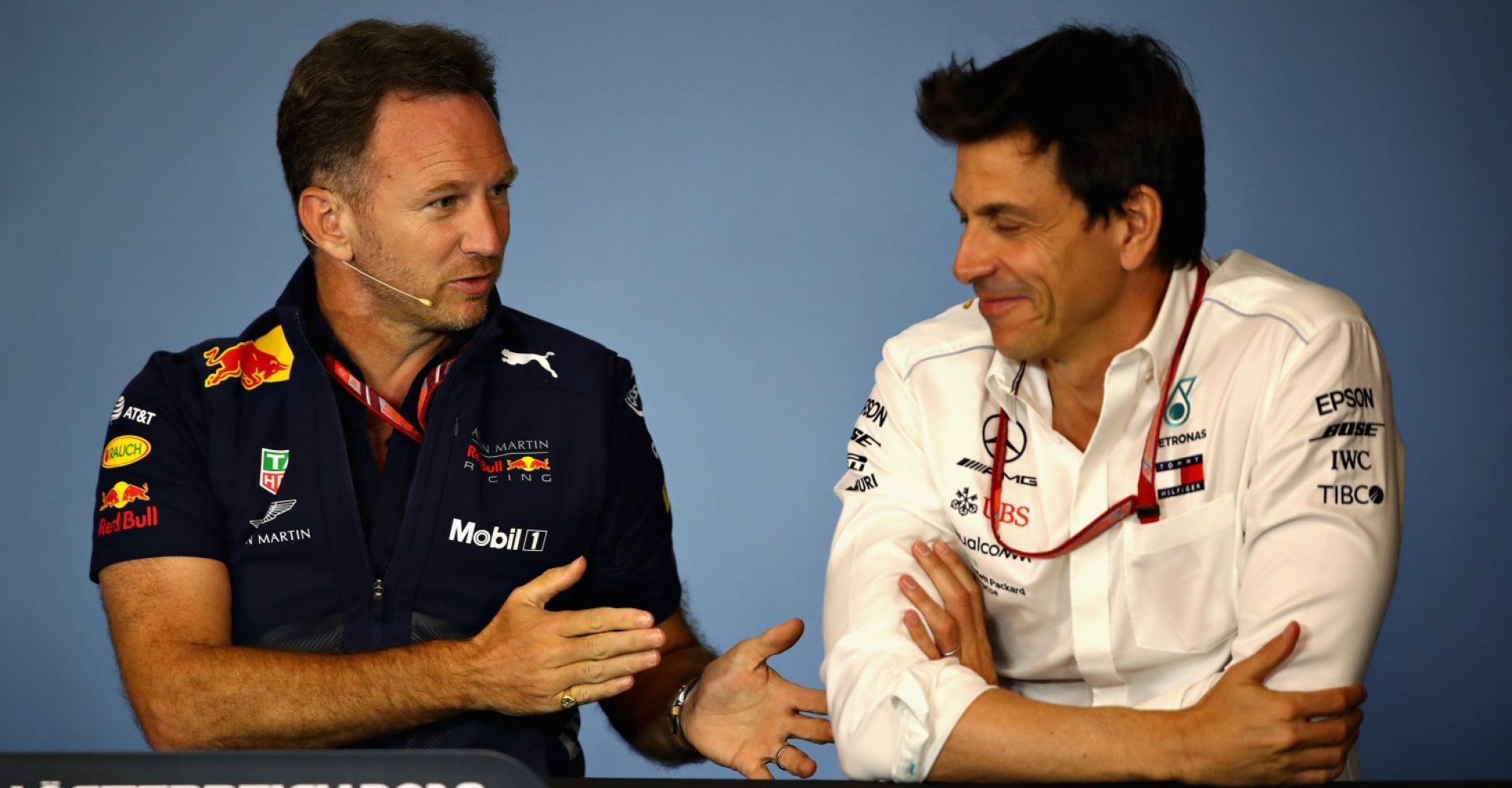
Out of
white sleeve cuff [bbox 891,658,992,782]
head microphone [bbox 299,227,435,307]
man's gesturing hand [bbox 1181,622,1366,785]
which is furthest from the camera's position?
head microphone [bbox 299,227,435,307]

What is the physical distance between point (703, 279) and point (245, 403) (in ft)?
5.70

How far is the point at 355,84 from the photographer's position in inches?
92.9

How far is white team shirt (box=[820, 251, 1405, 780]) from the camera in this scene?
6.12 feet

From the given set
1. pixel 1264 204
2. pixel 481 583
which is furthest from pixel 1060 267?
pixel 1264 204

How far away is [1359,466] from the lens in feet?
6.30

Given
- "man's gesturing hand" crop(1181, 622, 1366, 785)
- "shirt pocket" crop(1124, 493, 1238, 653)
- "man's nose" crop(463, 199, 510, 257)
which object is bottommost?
"man's gesturing hand" crop(1181, 622, 1366, 785)

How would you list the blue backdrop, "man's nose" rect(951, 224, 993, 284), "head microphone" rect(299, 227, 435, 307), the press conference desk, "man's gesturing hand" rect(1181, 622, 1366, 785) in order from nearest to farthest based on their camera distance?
the press conference desk → "man's gesturing hand" rect(1181, 622, 1366, 785) → "man's nose" rect(951, 224, 993, 284) → "head microphone" rect(299, 227, 435, 307) → the blue backdrop

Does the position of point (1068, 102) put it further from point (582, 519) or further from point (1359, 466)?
point (582, 519)

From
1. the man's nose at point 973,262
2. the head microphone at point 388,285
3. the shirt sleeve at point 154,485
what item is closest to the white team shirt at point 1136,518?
the man's nose at point 973,262

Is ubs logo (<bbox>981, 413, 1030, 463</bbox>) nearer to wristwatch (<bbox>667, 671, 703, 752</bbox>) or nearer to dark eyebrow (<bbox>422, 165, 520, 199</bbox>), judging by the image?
wristwatch (<bbox>667, 671, 703, 752</bbox>)

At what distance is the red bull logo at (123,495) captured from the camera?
2.18 m

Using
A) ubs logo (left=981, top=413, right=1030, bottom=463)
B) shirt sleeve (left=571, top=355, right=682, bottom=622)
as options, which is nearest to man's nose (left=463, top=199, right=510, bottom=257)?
shirt sleeve (left=571, top=355, right=682, bottom=622)

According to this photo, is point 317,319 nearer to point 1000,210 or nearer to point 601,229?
point 1000,210

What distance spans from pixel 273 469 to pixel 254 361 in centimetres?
18
